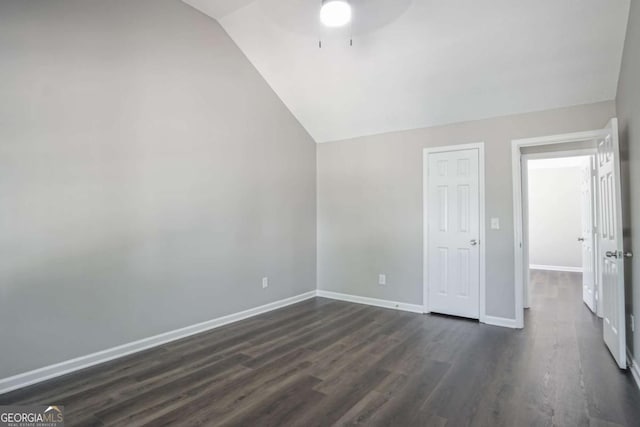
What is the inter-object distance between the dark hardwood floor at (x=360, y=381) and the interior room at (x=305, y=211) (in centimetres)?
2

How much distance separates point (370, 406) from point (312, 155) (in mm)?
3860

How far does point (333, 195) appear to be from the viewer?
17.2ft

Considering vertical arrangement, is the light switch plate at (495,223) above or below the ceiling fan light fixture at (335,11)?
below

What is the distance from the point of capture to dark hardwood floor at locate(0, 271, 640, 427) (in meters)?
2.09

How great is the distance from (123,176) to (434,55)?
128 inches

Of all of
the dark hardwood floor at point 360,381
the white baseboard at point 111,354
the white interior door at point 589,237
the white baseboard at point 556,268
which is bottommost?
the dark hardwood floor at point 360,381

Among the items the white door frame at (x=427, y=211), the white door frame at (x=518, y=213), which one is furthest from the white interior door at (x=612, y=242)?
the white door frame at (x=427, y=211)

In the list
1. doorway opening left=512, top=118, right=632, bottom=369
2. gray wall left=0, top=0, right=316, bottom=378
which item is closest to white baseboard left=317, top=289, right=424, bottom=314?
gray wall left=0, top=0, right=316, bottom=378

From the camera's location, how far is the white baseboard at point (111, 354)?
2.40 meters

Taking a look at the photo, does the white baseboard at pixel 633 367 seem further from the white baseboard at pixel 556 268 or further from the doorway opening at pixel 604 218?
the white baseboard at pixel 556 268

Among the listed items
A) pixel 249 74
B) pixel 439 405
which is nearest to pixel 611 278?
pixel 439 405

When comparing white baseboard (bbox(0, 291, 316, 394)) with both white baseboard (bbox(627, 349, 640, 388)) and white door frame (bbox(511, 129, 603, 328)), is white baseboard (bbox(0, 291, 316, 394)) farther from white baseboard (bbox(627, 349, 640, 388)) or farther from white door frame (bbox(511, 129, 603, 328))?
white baseboard (bbox(627, 349, 640, 388))

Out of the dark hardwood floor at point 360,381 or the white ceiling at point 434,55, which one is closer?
the dark hardwood floor at point 360,381

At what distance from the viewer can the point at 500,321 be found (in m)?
3.86
